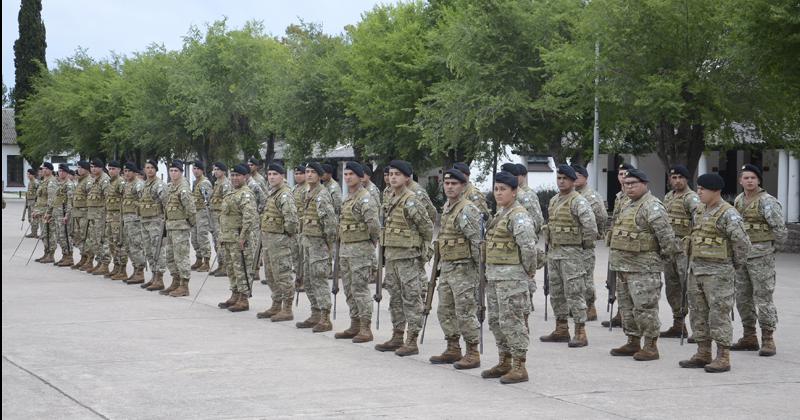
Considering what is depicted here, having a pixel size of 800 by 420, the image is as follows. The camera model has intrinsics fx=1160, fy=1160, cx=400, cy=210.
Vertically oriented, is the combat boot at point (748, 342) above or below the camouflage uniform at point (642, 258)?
below

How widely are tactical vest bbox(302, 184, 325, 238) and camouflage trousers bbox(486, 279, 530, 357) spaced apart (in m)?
3.80

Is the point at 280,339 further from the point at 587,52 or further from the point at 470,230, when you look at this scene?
the point at 587,52

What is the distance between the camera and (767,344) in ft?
39.1

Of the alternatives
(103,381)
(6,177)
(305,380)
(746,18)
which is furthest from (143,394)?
(6,177)

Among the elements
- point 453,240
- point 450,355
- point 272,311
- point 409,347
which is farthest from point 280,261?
point 453,240

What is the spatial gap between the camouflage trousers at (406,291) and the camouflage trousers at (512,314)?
1.55 meters

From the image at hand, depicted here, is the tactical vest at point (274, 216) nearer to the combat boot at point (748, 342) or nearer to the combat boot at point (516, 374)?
the combat boot at point (516, 374)

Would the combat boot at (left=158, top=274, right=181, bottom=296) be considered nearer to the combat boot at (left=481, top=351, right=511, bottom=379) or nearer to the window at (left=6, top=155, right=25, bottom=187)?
the combat boot at (left=481, top=351, right=511, bottom=379)

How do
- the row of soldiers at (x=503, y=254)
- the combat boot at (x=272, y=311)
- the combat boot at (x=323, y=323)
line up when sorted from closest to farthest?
the row of soldiers at (x=503, y=254) < the combat boot at (x=323, y=323) < the combat boot at (x=272, y=311)

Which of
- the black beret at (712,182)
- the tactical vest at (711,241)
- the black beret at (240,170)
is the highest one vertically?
the black beret at (240,170)

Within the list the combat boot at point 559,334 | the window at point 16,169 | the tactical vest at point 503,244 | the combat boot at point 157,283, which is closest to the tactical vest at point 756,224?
the combat boot at point 559,334

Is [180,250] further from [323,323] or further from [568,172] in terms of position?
[568,172]

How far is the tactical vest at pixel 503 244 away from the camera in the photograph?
10.2 meters

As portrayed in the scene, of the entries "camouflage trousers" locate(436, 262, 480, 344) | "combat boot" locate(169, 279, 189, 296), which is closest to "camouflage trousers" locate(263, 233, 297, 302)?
"combat boot" locate(169, 279, 189, 296)
